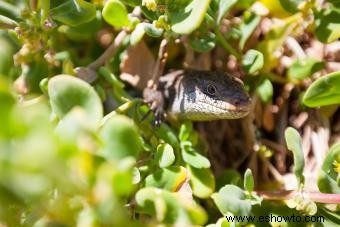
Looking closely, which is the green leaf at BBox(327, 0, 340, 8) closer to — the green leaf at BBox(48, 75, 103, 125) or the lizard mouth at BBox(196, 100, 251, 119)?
the lizard mouth at BBox(196, 100, 251, 119)

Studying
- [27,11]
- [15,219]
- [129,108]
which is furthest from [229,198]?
[27,11]

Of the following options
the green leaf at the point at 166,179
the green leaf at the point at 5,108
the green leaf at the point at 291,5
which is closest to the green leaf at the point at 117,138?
the green leaf at the point at 5,108

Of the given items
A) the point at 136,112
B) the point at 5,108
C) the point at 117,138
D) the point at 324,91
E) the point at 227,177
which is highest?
the point at 5,108

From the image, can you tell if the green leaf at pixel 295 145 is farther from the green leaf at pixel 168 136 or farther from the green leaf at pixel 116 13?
the green leaf at pixel 116 13

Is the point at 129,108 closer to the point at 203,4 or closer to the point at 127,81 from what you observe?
the point at 127,81

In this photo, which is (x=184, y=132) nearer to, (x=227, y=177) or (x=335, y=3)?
(x=227, y=177)

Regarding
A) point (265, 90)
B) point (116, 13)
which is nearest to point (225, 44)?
point (265, 90)

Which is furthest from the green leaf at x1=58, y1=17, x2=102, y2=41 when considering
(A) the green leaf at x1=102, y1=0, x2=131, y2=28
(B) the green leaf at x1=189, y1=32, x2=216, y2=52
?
(B) the green leaf at x1=189, y1=32, x2=216, y2=52
